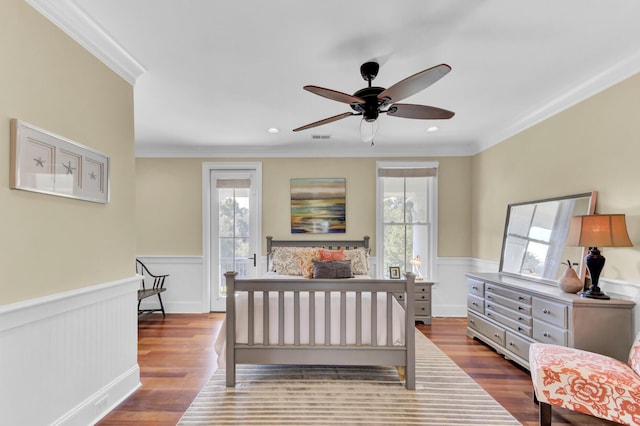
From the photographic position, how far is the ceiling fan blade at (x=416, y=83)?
164 centimetres

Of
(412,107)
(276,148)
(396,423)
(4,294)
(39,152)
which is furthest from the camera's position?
(276,148)

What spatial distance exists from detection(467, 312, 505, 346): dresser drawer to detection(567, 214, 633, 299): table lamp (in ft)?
3.22

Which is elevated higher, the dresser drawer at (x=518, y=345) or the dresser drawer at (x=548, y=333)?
the dresser drawer at (x=548, y=333)

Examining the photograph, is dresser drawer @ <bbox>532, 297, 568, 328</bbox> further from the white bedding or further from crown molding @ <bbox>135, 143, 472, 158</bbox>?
crown molding @ <bbox>135, 143, 472, 158</bbox>

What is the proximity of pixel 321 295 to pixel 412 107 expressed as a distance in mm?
1765

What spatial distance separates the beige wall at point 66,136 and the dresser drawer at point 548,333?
344 cm

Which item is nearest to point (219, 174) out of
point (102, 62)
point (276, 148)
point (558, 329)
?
point (276, 148)

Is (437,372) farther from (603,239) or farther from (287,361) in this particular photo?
(603,239)

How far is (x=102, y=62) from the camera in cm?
220

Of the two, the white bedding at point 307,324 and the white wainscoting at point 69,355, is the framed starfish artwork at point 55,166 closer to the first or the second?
the white wainscoting at point 69,355

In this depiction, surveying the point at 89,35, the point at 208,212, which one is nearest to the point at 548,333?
the point at 89,35

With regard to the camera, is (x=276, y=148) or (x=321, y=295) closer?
(x=321, y=295)

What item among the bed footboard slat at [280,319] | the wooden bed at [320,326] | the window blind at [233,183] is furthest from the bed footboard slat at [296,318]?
the window blind at [233,183]

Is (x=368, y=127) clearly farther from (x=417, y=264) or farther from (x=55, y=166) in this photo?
(x=417, y=264)
